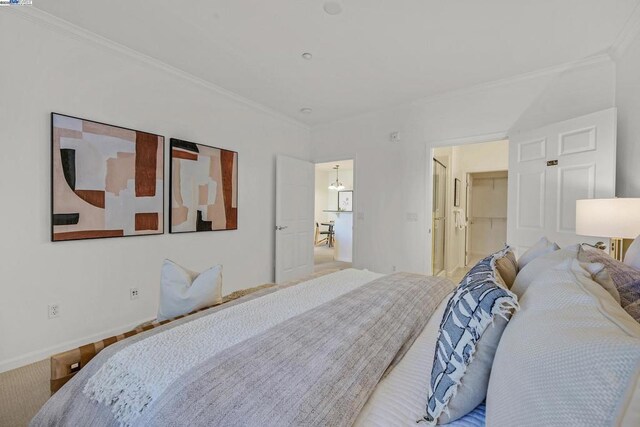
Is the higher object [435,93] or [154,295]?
[435,93]

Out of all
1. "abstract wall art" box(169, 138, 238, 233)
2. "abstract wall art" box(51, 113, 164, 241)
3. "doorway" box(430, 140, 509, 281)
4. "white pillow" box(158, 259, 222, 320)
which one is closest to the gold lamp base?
"doorway" box(430, 140, 509, 281)

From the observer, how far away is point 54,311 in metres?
2.21

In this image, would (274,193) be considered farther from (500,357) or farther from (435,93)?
(500,357)

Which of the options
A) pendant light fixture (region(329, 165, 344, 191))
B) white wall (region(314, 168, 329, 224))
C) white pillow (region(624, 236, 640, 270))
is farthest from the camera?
white wall (region(314, 168, 329, 224))

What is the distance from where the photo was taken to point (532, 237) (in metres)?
2.79

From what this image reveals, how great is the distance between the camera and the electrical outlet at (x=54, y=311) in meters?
2.20

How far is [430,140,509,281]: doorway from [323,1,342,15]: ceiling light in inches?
87.3

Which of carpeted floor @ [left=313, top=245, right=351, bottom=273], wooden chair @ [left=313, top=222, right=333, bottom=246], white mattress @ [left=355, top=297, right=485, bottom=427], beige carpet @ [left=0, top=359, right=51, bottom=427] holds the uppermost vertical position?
white mattress @ [left=355, top=297, right=485, bottom=427]

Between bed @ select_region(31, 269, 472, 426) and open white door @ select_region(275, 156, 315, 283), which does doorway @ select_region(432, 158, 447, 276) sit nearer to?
open white door @ select_region(275, 156, 315, 283)

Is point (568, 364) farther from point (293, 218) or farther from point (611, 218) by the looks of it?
point (293, 218)

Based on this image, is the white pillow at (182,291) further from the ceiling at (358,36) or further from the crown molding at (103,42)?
the crown molding at (103,42)

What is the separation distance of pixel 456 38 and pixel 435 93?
3.65 feet

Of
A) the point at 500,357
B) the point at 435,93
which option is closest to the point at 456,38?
the point at 435,93

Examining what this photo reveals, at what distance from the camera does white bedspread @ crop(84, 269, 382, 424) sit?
852mm
